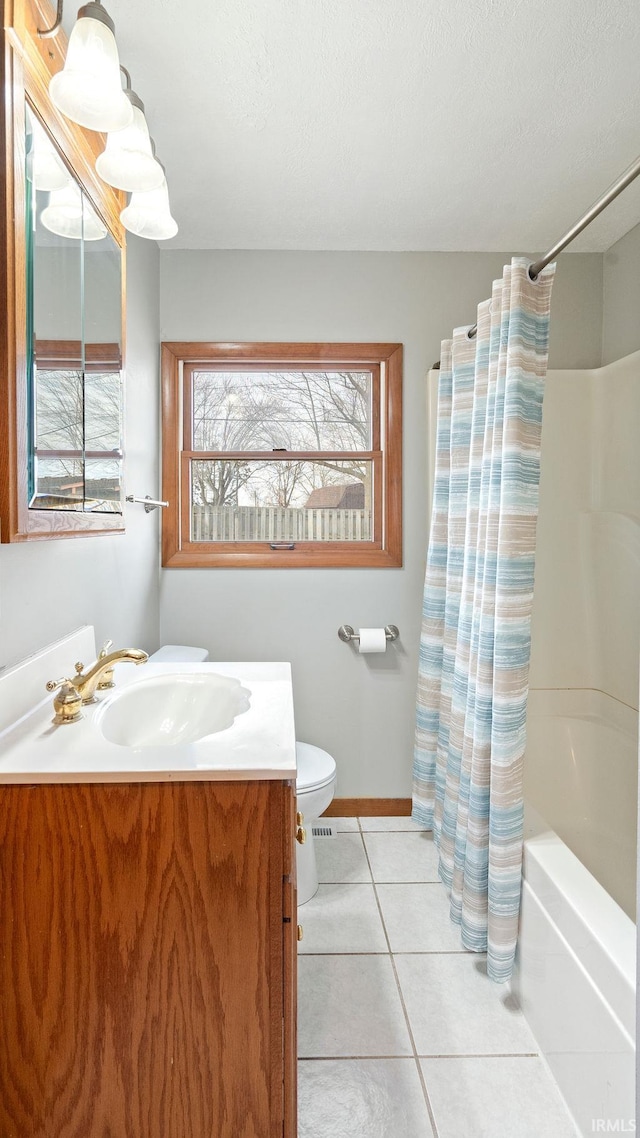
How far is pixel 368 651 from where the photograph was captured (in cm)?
240

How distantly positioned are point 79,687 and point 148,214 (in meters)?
1.03

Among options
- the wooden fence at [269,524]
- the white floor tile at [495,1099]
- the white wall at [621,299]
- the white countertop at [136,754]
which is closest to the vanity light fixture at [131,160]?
the white countertop at [136,754]

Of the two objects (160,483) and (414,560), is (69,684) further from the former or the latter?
(414,560)

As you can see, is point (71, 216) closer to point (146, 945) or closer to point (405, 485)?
point (146, 945)

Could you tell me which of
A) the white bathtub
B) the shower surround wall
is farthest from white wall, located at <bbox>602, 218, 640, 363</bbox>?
the white bathtub

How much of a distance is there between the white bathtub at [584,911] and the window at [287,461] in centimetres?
102

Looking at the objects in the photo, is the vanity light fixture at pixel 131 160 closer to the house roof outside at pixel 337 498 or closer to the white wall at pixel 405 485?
the white wall at pixel 405 485

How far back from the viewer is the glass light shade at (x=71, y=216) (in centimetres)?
108

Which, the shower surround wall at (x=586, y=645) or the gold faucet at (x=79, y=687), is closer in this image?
the gold faucet at (x=79, y=687)

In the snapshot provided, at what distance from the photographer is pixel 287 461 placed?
99.5 inches

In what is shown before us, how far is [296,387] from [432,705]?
1430mm

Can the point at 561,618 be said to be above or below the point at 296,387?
below

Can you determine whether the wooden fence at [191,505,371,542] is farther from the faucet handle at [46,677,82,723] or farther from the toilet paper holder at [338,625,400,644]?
the faucet handle at [46,677,82,723]

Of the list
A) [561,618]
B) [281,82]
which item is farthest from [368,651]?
[281,82]
